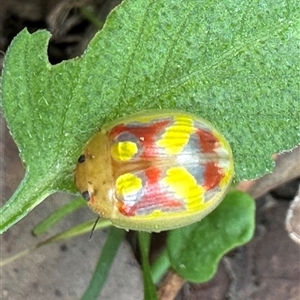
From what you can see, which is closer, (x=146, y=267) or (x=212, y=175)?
(x=212, y=175)

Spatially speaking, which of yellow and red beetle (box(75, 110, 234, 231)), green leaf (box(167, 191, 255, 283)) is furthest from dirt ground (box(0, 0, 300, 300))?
yellow and red beetle (box(75, 110, 234, 231))

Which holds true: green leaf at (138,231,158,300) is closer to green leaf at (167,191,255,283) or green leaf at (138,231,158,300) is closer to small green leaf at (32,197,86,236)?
green leaf at (167,191,255,283)

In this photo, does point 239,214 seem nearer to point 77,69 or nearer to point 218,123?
point 218,123

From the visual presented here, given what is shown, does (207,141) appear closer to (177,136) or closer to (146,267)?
(177,136)

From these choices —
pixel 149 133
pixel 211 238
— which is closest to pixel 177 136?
pixel 149 133

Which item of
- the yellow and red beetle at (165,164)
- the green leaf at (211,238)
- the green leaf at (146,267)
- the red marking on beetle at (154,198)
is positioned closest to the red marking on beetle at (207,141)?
the yellow and red beetle at (165,164)

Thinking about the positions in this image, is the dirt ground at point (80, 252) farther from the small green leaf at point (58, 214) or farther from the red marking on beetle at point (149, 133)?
the red marking on beetle at point (149, 133)

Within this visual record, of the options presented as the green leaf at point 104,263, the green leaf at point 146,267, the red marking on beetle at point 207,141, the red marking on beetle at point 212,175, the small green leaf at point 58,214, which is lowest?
the green leaf at point 146,267
